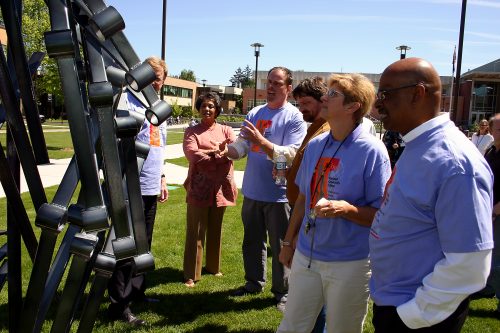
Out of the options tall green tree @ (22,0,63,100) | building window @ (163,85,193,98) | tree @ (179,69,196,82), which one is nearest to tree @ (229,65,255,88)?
tree @ (179,69,196,82)

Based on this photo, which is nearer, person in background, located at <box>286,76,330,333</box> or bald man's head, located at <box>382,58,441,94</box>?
bald man's head, located at <box>382,58,441,94</box>

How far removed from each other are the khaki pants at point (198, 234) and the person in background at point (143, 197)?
A: 23.5 inches

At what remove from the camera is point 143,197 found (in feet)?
13.6

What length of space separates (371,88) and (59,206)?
2026 mm

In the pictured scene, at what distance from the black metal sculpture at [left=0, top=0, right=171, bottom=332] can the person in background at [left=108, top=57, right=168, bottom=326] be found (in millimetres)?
2205

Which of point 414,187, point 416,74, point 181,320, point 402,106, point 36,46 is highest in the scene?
point 36,46

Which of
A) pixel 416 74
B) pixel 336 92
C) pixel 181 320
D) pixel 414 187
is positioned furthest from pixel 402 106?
pixel 181 320

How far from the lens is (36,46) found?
19.2m

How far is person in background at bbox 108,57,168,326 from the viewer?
390 centimetres

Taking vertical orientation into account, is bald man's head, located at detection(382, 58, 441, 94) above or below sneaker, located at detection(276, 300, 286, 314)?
above

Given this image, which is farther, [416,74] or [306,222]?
[306,222]

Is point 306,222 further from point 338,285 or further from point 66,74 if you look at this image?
point 66,74

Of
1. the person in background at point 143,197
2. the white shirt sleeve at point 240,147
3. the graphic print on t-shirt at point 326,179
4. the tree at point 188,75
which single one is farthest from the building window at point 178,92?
the graphic print on t-shirt at point 326,179

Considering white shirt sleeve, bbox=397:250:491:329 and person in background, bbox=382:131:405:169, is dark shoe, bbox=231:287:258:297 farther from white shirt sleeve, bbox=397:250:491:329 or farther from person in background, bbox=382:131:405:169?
person in background, bbox=382:131:405:169
